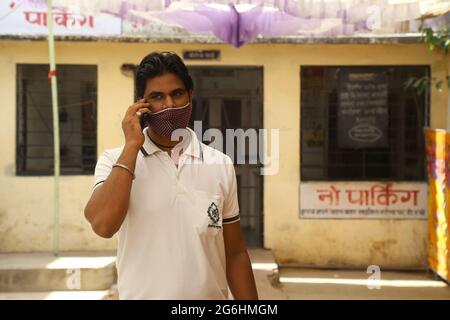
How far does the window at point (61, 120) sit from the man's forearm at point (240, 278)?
6.09m

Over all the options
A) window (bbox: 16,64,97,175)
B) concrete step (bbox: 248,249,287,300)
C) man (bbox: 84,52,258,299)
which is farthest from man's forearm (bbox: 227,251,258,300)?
window (bbox: 16,64,97,175)

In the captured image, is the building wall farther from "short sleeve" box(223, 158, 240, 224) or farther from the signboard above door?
"short sleeve" box(223, 158, 240, 224)

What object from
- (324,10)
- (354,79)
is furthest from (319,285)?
(324,10)

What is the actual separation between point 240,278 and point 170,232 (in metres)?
0.38

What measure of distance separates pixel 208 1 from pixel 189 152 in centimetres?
269

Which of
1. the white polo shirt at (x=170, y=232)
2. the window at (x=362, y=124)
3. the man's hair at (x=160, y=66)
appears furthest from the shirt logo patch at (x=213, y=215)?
the window at (x=362, y=124)

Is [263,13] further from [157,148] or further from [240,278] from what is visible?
[240,278]

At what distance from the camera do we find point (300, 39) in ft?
25.0

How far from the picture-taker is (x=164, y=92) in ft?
7.27

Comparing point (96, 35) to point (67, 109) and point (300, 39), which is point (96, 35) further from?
point (300, 39)

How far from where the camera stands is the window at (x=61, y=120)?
8.02 metres

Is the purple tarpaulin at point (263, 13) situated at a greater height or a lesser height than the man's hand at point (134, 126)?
greater

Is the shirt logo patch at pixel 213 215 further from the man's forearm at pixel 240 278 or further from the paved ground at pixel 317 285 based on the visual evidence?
the paved ground at pixel 317 285
